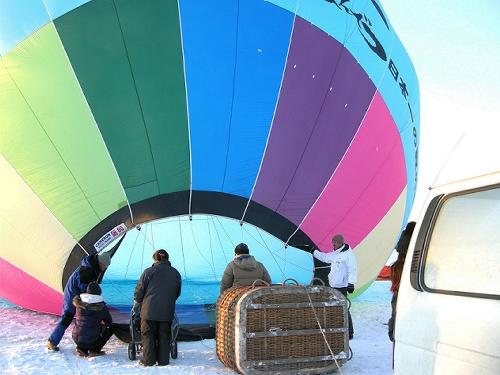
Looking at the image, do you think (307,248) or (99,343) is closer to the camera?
(99,343)

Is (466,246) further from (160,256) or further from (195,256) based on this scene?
(195,256)

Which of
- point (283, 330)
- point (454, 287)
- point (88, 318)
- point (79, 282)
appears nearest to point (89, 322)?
point (88, 318)

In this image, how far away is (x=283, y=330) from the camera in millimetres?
4766

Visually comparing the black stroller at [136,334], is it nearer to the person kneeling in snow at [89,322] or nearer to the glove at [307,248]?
the person kneeling in snow at [89,322]

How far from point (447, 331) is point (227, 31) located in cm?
482

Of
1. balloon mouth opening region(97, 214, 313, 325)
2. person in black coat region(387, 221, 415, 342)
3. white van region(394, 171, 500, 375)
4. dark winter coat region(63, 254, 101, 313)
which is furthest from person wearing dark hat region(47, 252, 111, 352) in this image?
white van region(394, 171, 500, 375)

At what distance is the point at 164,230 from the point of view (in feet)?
28.5

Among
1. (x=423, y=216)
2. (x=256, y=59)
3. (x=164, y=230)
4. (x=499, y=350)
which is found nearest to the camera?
(x=499, y=350)

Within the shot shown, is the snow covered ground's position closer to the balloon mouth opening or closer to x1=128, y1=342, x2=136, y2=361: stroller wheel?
x1=128, y1=342, x2=136, y2=361: stroller wheel

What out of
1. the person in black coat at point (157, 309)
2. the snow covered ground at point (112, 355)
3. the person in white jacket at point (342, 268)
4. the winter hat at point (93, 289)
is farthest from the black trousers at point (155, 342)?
the person in white jacket at point (342, 268)

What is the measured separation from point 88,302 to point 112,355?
595mm

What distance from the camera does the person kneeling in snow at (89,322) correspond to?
5504 mm

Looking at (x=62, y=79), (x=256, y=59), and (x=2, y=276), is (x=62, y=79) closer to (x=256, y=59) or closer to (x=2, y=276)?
(x=256, y=59)

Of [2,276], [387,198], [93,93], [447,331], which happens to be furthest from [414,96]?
[447,331]
